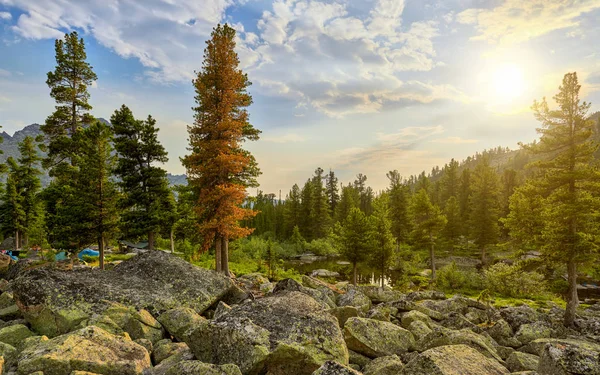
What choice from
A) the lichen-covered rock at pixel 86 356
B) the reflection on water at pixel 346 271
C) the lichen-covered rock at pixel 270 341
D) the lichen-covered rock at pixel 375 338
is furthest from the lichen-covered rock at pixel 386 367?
the reflection on water at pixel 346 271

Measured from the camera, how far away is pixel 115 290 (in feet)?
39.9

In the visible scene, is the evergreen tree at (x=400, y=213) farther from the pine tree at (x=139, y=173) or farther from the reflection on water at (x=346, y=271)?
the pine tree at (x=139, y=173)

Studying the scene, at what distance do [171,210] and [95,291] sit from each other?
20894 mm

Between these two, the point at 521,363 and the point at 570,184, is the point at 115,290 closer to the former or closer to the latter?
the point at 521,363

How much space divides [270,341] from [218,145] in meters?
15.6

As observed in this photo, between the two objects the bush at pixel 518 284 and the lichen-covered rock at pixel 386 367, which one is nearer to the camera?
the lichen-covered rock at pixel 386 367

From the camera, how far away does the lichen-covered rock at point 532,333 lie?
14.3m

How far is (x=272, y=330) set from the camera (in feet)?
27.0

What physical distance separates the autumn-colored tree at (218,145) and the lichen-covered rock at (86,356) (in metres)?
13.6

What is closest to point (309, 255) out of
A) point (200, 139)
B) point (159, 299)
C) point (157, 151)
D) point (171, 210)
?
point (171, 210)

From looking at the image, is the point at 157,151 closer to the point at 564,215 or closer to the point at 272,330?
the point at 272,330

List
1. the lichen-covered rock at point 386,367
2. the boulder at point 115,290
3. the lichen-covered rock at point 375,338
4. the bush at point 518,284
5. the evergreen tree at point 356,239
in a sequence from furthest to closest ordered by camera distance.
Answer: the evergreen tree at point 356,239 → the bush at point 518,284 → the boulder at point 115,290 → the lichen-covered rock at point 375,338 → the lichen-covered rock at point 386,367

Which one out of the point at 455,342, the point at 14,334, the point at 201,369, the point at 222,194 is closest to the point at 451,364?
the point at 455,342

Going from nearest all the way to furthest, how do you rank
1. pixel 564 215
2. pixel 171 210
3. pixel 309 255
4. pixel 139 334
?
pixel 139 334 → pixel 564 215 → pixel 171 210 → pixel 309 255
